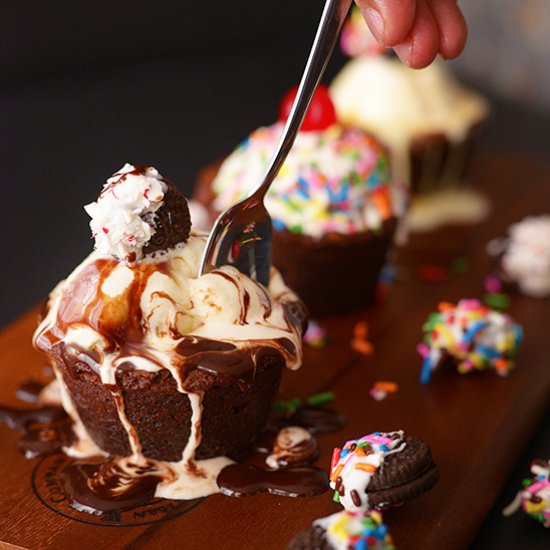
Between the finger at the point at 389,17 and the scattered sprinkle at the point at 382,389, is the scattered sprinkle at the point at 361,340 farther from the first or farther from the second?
the finger at the point at 389,17

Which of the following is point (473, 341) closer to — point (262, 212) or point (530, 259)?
point (530, 259)

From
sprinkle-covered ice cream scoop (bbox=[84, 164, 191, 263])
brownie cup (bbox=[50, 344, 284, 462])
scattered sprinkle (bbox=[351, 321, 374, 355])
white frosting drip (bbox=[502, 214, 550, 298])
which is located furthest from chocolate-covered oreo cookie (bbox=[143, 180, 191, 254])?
white frosting drip (bbox=[502, 214, 550, 298])

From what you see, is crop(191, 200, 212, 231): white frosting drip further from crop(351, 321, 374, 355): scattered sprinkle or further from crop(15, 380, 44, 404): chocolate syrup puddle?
crop(15, 380, 44, 404): chocolate syrup puddle

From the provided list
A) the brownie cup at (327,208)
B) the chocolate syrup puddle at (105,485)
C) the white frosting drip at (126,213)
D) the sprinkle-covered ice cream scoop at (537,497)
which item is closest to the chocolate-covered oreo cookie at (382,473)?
the sprinkle-covered ice cream scoop at (537,497)

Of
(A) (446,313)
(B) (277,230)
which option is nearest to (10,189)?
(B) (277,230)

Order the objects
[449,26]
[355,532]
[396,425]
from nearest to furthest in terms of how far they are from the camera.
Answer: [355,532] < [449,26] < [396,425]

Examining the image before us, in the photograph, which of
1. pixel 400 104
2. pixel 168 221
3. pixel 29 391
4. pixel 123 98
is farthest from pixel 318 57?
pixel 123 98
